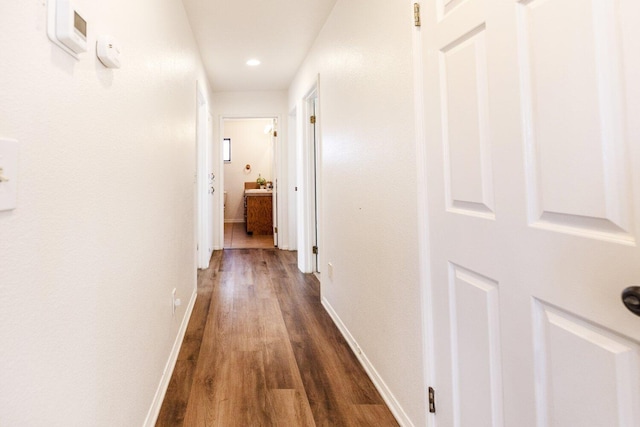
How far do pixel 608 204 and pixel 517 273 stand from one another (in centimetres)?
26

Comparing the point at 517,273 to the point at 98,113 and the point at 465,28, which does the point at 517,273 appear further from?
the point at 98,113

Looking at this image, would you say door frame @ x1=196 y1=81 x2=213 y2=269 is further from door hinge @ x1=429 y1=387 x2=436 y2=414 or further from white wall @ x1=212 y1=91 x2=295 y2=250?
door hinge @ x1=429 y1=387 x2=436 y2=414

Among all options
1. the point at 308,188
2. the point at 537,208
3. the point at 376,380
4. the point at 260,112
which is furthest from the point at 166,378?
the point at 260,112

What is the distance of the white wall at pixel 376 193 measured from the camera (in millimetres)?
1342

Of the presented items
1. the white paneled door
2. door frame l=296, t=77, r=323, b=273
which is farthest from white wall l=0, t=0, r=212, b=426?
door frame l=296, t=77, r=323, b=273

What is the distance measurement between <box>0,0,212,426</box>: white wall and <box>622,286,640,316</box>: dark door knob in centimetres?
105

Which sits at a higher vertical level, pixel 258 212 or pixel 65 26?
pixel 65 26

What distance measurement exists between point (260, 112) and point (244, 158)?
328 cm

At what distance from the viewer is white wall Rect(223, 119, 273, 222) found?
7.93 m

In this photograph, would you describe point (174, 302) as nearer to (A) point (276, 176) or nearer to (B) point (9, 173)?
(B) point (9, 173)

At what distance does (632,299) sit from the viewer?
562mm

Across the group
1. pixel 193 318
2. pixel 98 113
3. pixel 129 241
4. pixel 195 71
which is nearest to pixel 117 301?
pixel 129 241

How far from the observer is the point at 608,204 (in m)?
0.62

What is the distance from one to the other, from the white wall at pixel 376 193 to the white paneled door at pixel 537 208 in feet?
0.73
